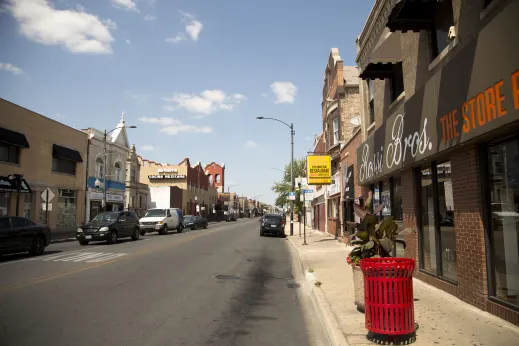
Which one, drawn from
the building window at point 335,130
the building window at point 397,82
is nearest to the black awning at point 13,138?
the building window at point 335,130

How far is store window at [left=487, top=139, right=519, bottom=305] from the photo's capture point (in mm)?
5469

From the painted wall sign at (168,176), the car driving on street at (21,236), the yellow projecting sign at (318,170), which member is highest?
the painted wall sign at (168,176)

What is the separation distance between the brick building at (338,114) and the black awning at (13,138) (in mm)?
20996

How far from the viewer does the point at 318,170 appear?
23344 mm

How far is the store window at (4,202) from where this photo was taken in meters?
25.2

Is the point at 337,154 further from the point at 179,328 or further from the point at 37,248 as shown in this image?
the point at 179,328

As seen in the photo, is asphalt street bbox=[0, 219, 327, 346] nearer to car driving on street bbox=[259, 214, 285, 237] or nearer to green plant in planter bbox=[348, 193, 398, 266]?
green plant in planter bbox=[348, 193, 398, 266]

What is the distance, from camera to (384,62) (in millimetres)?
10734

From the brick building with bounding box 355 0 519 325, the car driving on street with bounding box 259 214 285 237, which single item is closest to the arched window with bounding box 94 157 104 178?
the car driving on street with bounding box 259 214 285 237

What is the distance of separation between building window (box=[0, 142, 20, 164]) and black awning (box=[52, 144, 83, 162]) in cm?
365

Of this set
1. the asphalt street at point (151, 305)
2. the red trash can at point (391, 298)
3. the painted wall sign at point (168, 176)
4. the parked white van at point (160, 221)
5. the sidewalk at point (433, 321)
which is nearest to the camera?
the red trash can at point (391, 298)

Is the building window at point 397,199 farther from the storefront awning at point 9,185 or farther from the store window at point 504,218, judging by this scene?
the storefront awning at point 9,185

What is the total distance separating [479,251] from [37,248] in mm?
15111

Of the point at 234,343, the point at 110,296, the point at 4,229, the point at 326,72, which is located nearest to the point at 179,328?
the point at 234,343
